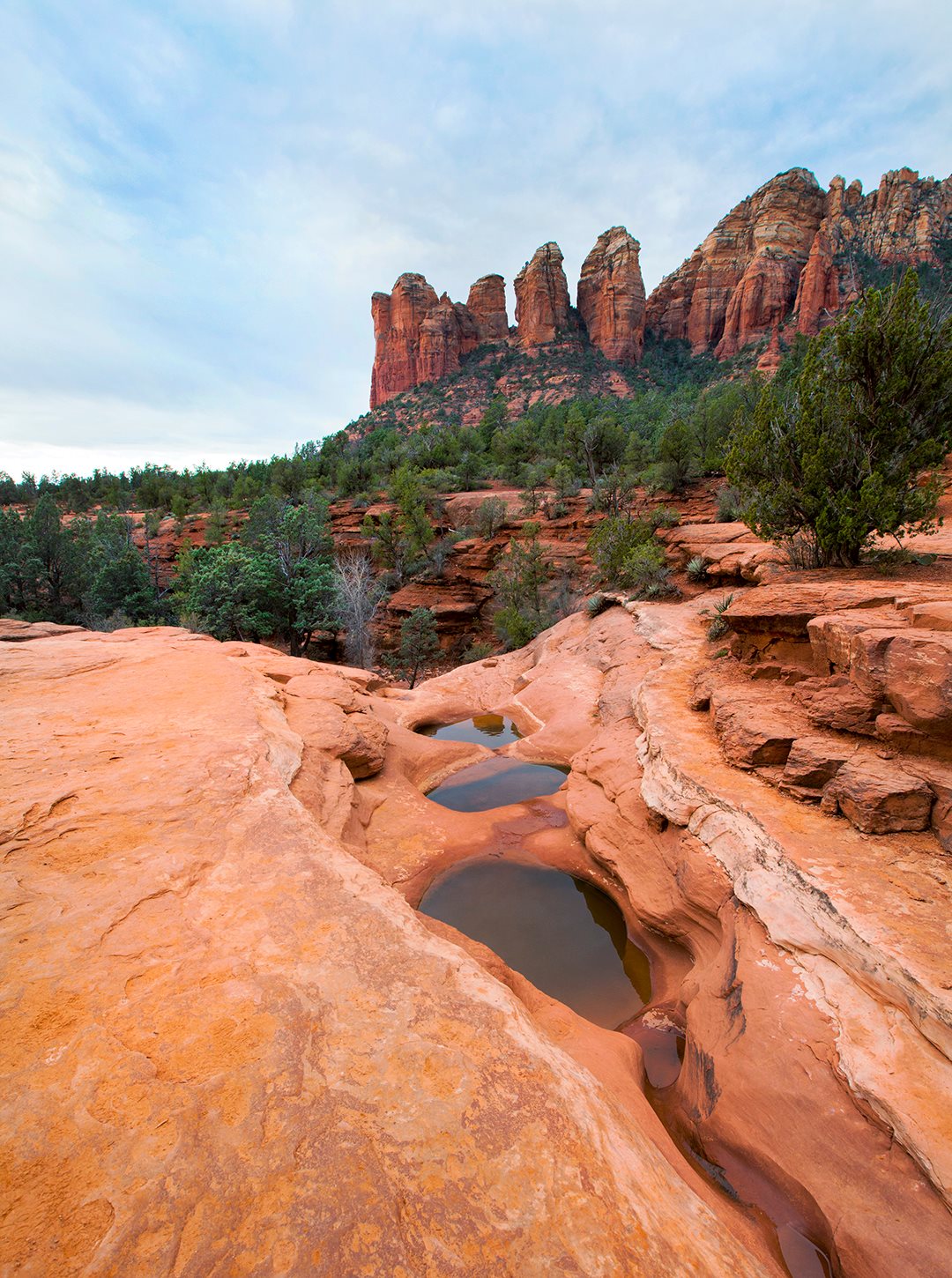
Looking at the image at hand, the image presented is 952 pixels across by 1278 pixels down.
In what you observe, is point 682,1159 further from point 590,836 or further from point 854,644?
point 854,644

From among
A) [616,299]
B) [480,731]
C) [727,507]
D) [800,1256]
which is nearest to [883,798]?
[800,1256]

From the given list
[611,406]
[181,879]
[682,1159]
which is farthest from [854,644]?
[611,406]

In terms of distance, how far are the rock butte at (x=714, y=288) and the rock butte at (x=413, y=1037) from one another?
51.7m

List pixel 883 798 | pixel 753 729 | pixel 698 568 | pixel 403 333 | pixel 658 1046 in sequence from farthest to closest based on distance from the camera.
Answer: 1. pixel 403 333
2. pixel 698 568
3. pixel 753 729
4. pixel 883 798
5. pixel 658 1046

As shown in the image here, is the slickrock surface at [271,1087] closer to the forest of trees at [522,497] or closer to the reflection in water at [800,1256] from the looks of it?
the reflection in water at [800,1256]

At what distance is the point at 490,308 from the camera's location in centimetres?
7538

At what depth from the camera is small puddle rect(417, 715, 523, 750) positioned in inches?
465

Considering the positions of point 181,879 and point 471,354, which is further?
point 471,354

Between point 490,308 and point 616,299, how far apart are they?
20676 millimetres

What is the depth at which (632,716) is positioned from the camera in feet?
29.2

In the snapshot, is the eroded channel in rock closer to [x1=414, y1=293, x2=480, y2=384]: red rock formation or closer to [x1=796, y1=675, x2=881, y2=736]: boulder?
[x1=796, y1=675, x2=881, y2=736]: boulder

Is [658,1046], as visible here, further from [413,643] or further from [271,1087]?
[413,643]

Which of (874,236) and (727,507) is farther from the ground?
(874,236)

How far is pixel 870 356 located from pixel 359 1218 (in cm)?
1156
